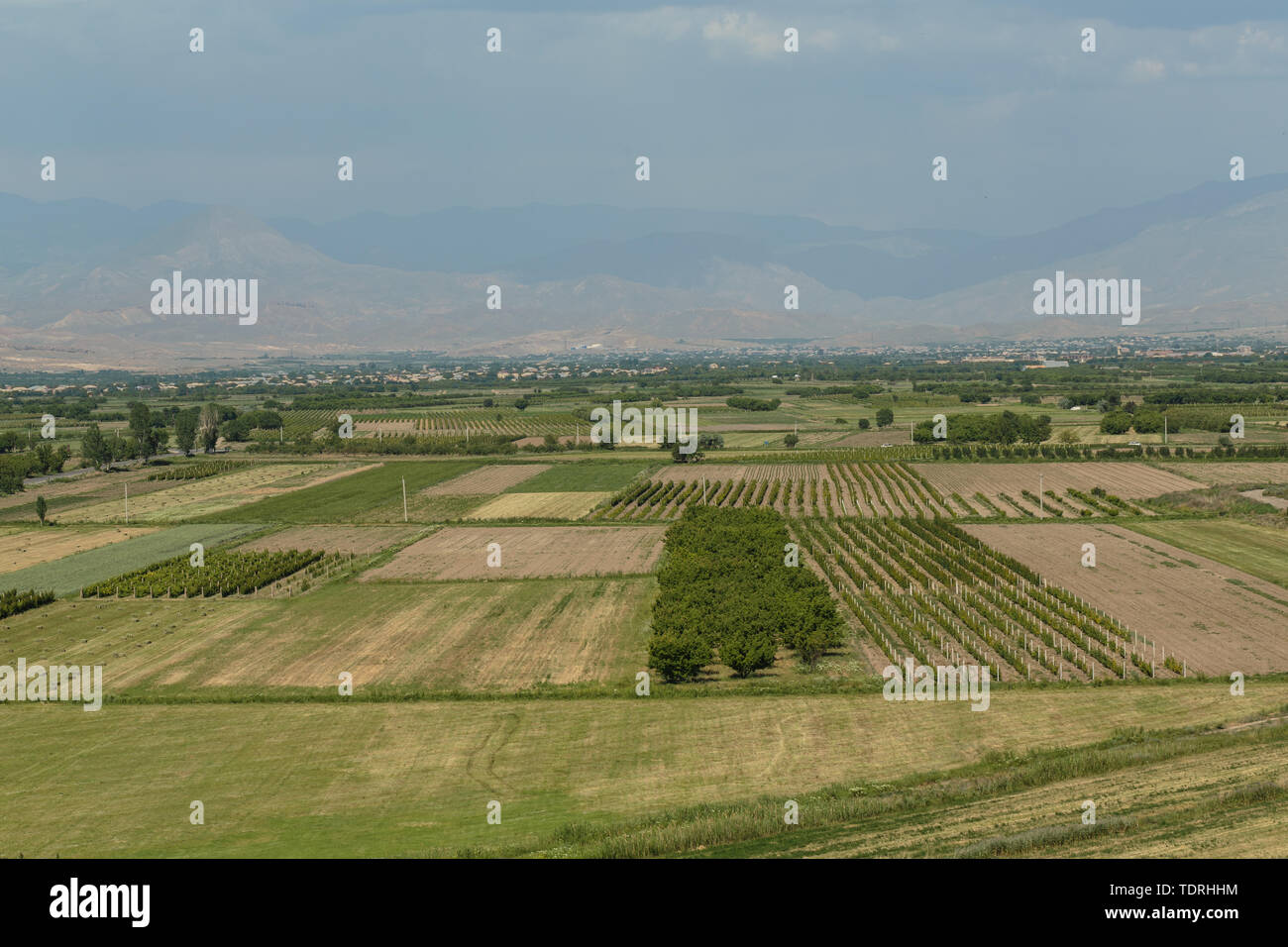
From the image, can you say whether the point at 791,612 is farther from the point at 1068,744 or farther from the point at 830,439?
the point at 830,439

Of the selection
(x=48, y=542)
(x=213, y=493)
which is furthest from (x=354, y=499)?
(x=48, y=542)

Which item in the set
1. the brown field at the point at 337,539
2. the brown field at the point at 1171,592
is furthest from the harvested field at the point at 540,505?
the brown field at the point at 1171,592

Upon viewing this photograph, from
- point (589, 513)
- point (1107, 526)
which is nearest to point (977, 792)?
point (1107, 526)

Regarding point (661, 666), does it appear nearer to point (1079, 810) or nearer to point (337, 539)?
point (1079, 810)

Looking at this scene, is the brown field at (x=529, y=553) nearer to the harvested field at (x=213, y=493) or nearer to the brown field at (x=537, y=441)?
the harvested field at (x=213, y=493)

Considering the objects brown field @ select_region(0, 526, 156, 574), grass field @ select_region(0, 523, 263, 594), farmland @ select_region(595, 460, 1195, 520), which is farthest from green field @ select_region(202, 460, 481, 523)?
farmland @ select_region(595, 460, 1195, 520)

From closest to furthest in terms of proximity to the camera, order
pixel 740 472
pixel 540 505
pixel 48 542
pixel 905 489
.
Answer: pixel 48 542 → pixel 540 505 → pixel 905 489 → pixel 740 472

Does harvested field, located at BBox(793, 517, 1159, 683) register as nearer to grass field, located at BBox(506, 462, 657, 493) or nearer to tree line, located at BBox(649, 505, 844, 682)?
tree line, located at BBox(649, 505, 844, 682)
